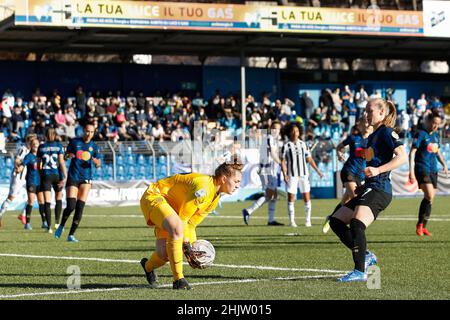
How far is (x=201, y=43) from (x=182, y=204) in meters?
34.6

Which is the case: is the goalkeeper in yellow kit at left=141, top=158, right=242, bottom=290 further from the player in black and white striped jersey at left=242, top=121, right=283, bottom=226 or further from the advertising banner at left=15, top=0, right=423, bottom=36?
the advertising banner at left=15, top=0, right=423, bottom=36

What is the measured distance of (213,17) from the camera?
3919 centimetres

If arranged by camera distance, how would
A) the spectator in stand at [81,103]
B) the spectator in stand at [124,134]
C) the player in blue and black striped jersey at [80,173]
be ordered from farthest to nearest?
the spectator in stand at [81,103]
the spectator in stand at [124,134]
the player in blue and black striped jersey at [80,173]

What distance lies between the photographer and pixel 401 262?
41.5 feet

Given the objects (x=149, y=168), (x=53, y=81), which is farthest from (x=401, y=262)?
(x=53, y=81)

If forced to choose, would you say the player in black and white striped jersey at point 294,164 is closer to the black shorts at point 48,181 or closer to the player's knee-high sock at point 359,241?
the black shorts at point 48,181

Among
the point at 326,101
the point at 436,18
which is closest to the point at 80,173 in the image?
the point at 326,101

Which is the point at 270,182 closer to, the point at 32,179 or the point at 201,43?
the point at 32,179

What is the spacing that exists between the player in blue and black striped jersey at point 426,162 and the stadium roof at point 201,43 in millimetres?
21591

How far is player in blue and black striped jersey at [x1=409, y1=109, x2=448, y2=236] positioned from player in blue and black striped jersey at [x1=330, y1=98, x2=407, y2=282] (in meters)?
7.27

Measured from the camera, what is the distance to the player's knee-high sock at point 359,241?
10.3 metres

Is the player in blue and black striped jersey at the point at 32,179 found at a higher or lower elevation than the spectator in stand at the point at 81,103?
lower

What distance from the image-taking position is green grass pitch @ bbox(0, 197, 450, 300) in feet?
31.4

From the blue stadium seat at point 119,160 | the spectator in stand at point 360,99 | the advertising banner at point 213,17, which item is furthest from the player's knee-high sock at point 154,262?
the spectator in stand at point 360,99
